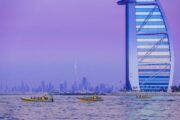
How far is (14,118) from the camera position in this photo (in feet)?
247

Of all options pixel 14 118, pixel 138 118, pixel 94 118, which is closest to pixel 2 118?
pixel 14 118

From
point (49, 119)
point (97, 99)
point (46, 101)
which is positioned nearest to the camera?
point (49, 119)

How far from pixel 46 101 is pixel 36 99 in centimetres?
430

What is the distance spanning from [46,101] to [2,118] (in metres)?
73.3

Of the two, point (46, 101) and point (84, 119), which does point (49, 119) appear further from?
point (46, 101)

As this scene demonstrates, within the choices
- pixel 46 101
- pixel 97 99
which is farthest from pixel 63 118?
pixel 97 99

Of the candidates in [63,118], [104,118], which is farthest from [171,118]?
[63,118]

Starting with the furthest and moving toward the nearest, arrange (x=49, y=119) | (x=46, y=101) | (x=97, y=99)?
1. (x=97, y=99)
2. (x=46, y=101)
3. (x=49, y=119)

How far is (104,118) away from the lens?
74.8 metres

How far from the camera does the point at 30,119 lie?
7281 centimetres

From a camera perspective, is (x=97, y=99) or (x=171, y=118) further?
(x=97, y=99)

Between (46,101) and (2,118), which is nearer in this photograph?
(2,118)

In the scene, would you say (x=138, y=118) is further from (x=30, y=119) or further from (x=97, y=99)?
(x=97, y=99)

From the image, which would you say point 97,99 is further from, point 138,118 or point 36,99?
point 138,118
